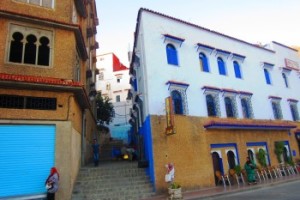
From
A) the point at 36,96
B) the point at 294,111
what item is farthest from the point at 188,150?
the point at 294,111

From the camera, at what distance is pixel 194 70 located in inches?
674

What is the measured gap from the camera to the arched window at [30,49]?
38.2 feet

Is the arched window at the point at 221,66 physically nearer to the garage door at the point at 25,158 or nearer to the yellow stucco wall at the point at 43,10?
the yellow stucco wall at the point at 43,10

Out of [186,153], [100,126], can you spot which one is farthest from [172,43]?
[100,126]

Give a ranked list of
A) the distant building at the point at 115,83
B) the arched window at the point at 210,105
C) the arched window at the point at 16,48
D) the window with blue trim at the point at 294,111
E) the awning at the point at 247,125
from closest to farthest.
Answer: the arched window at the point at 16,48, the awning at the point at 247,125, the arched window at the point at 210,105, the window with blue trim at the point at 294,111, the distant building at the point at 115,83

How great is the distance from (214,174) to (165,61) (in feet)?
27.1

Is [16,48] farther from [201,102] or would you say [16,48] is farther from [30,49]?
[201,102]

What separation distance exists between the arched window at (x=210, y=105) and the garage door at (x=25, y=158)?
10789 mm

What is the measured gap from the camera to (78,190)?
1149cm

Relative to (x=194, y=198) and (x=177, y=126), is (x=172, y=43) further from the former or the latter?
(x=194, y=198)

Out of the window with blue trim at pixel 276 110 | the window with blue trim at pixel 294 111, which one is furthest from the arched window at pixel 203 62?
the window with blue trim at pixel 294 111

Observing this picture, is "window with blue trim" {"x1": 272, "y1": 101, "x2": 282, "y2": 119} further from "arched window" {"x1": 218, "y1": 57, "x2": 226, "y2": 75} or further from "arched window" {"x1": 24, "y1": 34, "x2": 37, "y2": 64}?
"arched window" {"x1": 24, "y1": 34, "x2": 37, "y2": 64}

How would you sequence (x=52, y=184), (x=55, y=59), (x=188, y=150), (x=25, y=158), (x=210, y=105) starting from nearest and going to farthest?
(x=52, y=184)
(x=25, y=158)
(x=55, y=59)
(x=188, y=150)
(x=210, y=105)

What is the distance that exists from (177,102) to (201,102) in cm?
195
